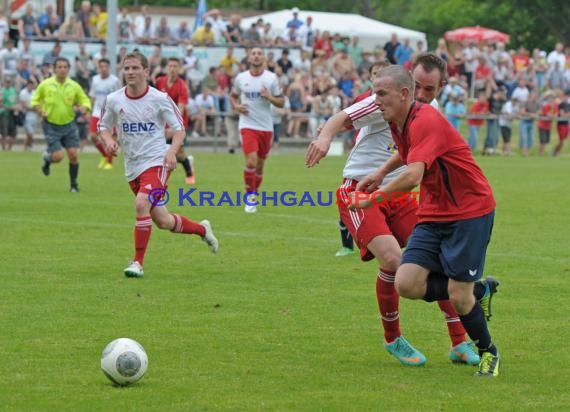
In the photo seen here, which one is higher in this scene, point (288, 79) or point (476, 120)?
point (288, 79)

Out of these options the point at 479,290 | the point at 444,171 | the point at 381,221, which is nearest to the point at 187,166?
the point at 381,221

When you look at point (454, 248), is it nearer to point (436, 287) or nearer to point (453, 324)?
point (436, 287)

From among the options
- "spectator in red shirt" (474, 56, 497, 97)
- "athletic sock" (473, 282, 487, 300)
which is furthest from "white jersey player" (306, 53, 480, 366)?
"spectator in red shirt" (474, 56, 497, 97)

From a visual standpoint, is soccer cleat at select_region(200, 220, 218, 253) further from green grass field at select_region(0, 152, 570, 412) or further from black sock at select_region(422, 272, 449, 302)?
black sock at select_region(422, 272, 449, 302)

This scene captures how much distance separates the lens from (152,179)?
38.5ft

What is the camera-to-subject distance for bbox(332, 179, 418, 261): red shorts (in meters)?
8.15

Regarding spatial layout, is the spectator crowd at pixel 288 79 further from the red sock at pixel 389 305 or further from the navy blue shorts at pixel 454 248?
the navy blue shorts at pixel 454 248

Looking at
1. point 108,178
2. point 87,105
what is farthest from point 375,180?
point 108,178

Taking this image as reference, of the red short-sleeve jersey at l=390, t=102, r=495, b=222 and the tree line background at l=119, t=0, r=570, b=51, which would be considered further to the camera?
the tree line background at l=119, t=0, r=570, b=51

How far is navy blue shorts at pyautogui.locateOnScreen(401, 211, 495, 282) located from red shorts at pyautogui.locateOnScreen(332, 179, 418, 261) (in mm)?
847

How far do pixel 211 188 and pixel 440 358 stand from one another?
1394 cm

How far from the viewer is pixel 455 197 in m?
7.16

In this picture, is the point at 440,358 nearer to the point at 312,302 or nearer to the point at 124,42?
the point at 312,302

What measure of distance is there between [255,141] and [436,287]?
11.0m
